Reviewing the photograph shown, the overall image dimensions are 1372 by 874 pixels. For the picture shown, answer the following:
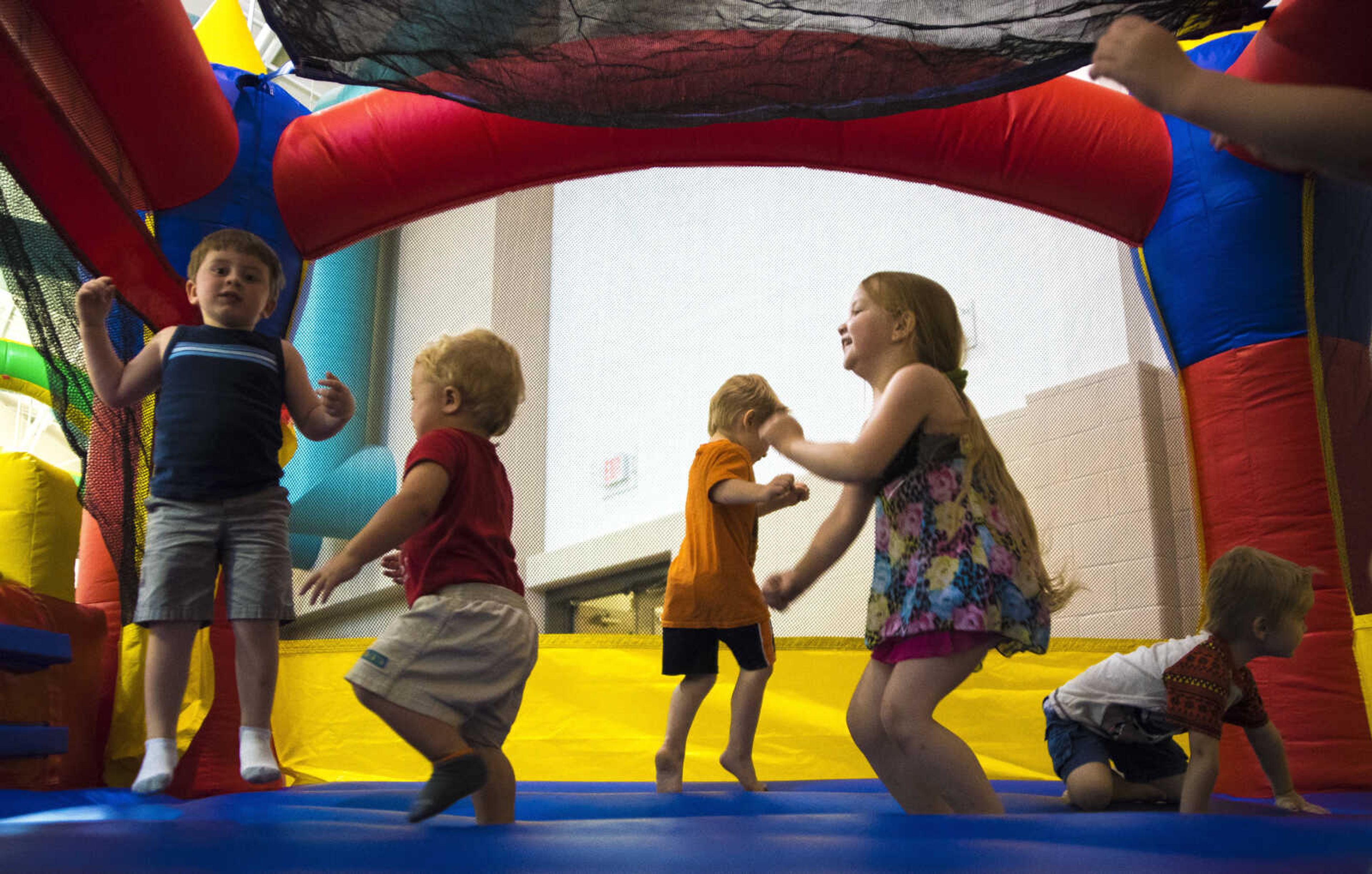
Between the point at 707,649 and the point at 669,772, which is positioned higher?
the point at 707,649

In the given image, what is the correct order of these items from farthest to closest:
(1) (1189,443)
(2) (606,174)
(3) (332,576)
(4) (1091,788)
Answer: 1. (2) (606,174)
2. (1) (1189,443)
3. (4) (1091,788)
4. (3) (332,576)

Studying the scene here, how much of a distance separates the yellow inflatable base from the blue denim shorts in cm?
69

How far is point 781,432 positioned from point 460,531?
1.53ft

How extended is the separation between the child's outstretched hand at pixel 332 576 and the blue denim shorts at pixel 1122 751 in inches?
49.2

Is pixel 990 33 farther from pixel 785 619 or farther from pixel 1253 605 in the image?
pixel 785 619

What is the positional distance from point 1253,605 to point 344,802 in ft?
5.08

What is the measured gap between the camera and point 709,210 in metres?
3.67

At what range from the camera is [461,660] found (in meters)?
1.42

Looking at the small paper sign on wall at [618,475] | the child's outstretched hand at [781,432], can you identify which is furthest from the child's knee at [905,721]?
the small paper sign on wall at [618,475]

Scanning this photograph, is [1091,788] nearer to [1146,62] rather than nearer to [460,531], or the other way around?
[460,531]

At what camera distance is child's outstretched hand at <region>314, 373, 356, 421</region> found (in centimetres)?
190

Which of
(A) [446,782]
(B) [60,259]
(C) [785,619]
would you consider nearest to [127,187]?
(B) [60,259]

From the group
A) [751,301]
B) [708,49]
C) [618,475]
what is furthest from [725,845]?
[618,475]

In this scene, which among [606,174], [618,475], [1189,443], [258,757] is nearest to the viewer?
[258,757]
